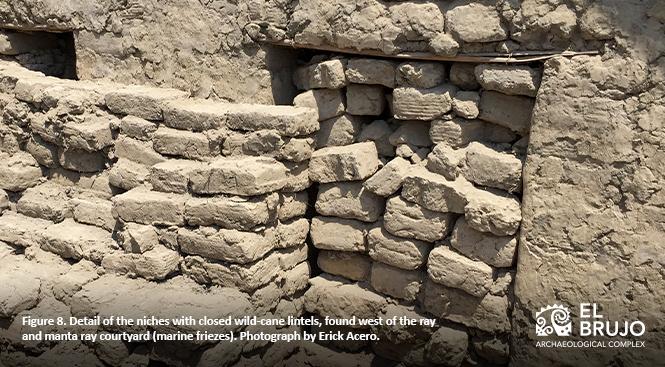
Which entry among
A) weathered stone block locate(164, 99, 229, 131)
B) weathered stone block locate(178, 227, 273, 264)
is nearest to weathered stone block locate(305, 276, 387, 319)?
Result: weathered stone block locate(178, 227, 273, 264)

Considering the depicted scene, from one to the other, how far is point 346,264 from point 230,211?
2.62 ft

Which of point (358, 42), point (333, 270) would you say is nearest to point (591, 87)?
point (358, 42)

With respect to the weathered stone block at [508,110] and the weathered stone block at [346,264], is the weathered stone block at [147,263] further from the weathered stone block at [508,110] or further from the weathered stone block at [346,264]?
the weathered stone block at [508,110]

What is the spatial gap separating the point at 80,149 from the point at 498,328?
2.56 metres

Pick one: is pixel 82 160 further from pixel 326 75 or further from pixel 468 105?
pixel 468 105

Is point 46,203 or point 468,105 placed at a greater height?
point 468,105

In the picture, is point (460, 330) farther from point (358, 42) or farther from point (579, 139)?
point (358, 42)

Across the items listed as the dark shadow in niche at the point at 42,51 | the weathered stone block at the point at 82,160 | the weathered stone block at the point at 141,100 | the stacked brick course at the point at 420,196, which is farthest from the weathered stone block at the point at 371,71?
the dark shadow in niche at the point at 42,51

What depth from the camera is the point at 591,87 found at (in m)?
2.85

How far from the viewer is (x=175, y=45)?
391cm

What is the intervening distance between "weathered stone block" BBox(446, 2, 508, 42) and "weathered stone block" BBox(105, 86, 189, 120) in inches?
64.0

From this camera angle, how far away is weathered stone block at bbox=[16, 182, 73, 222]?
3844 mm

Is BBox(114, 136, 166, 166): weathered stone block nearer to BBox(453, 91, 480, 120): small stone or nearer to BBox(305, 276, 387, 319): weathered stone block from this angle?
BBox(305, 276, 387, 319): weathered stone block

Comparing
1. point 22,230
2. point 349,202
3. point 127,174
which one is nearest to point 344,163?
point 349,202
